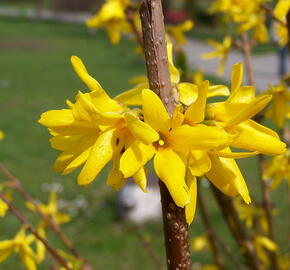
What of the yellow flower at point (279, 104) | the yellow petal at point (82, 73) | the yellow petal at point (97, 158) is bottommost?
the yellow flower at point (279, 104)

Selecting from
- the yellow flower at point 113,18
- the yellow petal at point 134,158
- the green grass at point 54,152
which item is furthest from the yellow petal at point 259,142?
the green grass at point 54,152

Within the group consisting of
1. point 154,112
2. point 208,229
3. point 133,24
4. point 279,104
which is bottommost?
point 208,229

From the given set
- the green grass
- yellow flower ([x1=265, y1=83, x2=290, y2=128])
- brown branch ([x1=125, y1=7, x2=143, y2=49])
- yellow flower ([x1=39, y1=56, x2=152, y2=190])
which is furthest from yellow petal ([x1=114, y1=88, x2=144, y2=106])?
the green grass

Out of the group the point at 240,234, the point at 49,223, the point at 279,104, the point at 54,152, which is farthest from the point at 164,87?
the point at 54,152

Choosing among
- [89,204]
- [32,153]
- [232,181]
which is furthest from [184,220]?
[32,153]

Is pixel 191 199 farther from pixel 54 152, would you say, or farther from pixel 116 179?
pixel 54 152

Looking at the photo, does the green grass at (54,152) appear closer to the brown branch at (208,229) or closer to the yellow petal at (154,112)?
the brown branch at (208,229)

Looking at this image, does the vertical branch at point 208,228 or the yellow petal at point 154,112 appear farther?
the vertical branch at point 208,228
